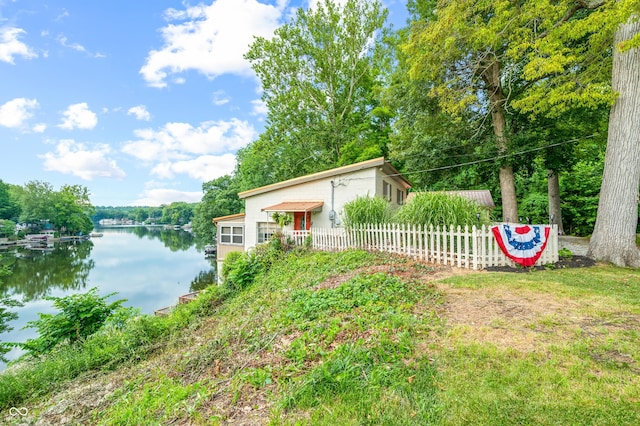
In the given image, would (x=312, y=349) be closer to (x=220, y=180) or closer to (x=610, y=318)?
(x=610, y=318)

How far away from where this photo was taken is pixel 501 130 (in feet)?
40.8

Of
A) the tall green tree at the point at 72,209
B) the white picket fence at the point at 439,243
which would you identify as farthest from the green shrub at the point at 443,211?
the tall green tree at the point at 72,209

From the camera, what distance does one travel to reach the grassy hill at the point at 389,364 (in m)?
2.05

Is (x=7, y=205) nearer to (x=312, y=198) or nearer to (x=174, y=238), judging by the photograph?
(x=174, y=238)

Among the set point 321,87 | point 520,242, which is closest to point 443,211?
point 520,242

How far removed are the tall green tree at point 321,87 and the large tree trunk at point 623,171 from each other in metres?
13.1

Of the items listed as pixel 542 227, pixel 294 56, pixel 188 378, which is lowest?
pixel 188 378

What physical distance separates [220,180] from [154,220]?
119979 mm

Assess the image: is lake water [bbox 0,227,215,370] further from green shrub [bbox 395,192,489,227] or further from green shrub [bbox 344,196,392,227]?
green shrub [bbox 395,192,489,227]

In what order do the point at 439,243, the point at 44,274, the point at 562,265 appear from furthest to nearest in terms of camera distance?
the point at 44,274 → the point at 439,243 → the point at 562,265

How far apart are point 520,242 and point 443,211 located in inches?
70.7

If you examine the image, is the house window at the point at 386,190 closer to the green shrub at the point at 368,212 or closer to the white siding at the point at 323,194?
the white siding at the point at 323,194

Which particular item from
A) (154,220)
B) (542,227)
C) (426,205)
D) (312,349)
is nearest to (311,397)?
(312,349)

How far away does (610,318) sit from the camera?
3355 mm
